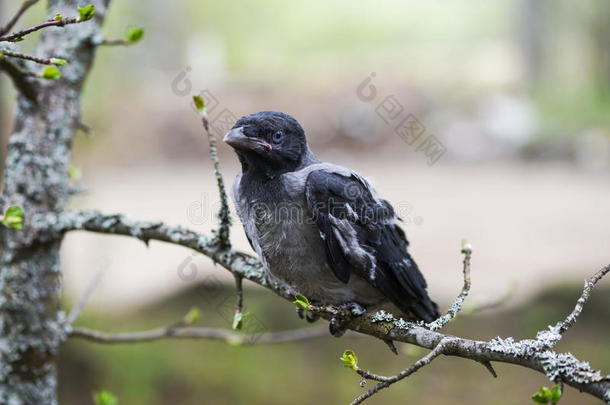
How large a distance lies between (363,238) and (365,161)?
Result: 34.4 ft

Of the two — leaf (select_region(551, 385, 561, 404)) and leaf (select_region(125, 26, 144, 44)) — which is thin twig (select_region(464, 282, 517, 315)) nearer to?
leaf (select_region(551, 385, 561, 404))

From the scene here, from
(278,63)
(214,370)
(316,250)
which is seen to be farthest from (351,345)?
(278,63)

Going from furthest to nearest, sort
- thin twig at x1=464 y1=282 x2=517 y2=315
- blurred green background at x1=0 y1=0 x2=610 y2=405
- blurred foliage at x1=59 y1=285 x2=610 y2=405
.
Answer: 1. blurred green background at x1=0 y1=0 x2=610 y2=405
2. blurred foliage at x1=59 y1=285 x2=610 y2=405
3. thin twig at x1=464 y1=282 x2=517 y2=315

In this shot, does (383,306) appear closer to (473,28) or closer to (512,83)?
(512,83)

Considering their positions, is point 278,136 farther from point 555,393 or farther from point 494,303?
Answer: point 555,393

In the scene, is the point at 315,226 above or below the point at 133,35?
below

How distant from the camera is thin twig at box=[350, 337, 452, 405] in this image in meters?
1.51

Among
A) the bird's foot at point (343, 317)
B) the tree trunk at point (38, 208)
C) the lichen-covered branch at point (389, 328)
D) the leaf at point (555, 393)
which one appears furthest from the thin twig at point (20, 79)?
the leaf at point (555, 393)

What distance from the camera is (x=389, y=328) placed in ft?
6.25

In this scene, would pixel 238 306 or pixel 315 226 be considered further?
pixel 315 226

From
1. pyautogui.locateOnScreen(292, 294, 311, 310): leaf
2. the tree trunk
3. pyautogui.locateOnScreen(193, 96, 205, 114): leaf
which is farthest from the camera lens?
the tree trunk

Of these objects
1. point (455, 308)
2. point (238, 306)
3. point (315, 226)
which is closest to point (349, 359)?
point (455, 308)

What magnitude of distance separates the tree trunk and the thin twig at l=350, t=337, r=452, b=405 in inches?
57.6

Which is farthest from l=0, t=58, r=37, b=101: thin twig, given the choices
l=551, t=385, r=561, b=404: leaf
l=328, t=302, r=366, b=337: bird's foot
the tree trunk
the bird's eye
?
l=551, t=385, r=561, b=404: leaf
